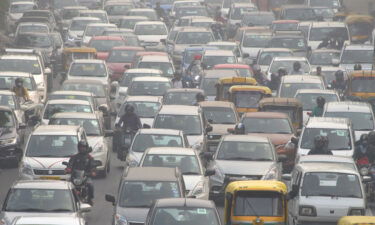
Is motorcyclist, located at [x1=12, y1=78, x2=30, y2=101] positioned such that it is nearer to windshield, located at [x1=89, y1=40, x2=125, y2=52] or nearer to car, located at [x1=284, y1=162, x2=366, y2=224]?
windshield, located at [x1=89, y1=40, x2=125, y2=52]

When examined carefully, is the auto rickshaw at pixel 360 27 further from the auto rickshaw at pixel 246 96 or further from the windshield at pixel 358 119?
the windshield at pixel 358 119

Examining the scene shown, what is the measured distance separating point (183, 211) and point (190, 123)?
13.3 metres

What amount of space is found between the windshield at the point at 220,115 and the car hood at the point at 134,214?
1350 cm

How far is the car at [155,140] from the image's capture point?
32250mm

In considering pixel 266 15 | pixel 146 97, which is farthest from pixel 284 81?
pixel 266 15

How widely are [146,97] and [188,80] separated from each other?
8823 mm

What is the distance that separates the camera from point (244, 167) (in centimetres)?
3022

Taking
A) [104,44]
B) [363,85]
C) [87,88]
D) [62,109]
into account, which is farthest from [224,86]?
[104,44]

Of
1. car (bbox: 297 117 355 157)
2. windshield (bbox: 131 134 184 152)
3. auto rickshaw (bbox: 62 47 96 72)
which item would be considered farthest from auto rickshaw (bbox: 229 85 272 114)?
auto rickshaw (bbox: 62 47 96 72)

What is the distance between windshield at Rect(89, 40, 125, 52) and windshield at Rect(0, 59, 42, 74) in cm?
971

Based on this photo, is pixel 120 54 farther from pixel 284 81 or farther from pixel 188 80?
pixel 284 81

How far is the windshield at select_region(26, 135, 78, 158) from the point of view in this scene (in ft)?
104

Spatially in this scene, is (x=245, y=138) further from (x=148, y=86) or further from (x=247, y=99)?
(x=148, y=86)

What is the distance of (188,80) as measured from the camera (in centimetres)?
4897
